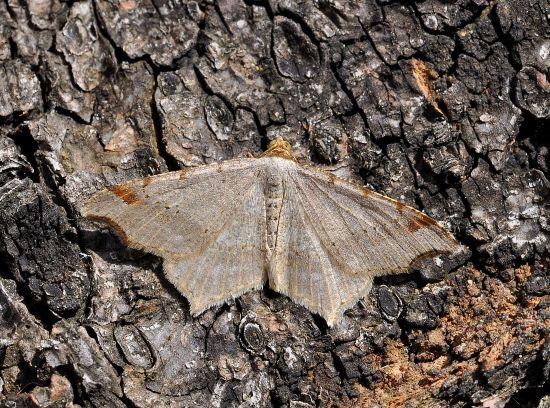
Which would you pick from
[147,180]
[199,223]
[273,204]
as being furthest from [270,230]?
[147,180]

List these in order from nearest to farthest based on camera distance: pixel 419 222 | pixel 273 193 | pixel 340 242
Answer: pixel 419 222 < pixel 340 242 < pixel 273 193

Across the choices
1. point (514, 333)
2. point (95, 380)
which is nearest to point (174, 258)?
point (95, 380)

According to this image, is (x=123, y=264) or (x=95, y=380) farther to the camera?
(x=123, y=264)

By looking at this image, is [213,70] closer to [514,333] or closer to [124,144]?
[124,144]

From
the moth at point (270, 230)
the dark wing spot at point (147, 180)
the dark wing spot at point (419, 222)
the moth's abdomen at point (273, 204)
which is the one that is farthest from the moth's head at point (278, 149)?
the dark wing spot at point (419, 222)

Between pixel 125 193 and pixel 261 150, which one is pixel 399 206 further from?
pixel 125 193

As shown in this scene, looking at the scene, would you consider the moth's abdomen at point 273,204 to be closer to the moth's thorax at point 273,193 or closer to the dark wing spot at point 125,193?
the moth's thorax at point 273,193
